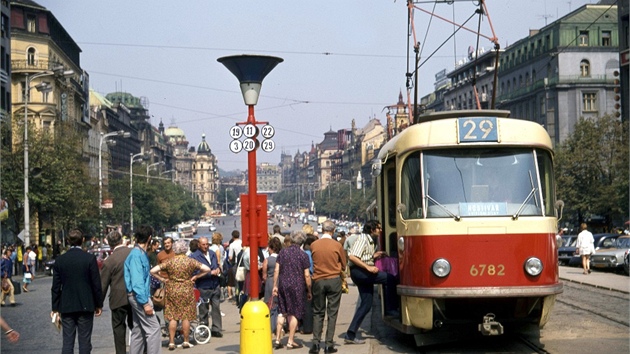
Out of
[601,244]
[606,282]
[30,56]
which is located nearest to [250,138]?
[606,282]

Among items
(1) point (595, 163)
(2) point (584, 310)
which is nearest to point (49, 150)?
(1) point (595, 163)

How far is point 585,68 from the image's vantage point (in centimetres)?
9131

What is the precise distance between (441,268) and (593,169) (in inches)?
2008

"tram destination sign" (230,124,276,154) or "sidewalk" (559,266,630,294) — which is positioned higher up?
"tram destination sign" (230,124,276,154)

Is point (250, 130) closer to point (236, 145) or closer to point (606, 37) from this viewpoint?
point (236, 145)

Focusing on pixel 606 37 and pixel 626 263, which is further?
pixel 606 37

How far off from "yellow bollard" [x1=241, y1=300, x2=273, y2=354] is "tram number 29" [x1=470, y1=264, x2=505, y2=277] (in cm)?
258

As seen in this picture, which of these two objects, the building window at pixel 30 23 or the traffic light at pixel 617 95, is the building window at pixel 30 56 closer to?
the building window at pixel 30 23

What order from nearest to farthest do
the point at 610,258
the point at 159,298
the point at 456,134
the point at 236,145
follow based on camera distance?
the point at 456,134 < the point at 159,298 < the point at 236,145 < the point at 610,258

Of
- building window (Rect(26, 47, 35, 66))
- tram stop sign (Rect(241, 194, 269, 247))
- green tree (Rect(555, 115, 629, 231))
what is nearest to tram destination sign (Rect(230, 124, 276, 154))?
tram stop sign (Rect(241, 194, 269, 247))

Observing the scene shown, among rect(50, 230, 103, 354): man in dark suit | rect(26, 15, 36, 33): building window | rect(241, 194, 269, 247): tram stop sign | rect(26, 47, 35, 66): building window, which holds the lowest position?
rect(50, 230, 103, 354): man in dark suit

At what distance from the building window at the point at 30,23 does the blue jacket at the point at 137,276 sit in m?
75.1

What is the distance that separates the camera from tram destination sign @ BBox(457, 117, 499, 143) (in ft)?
43.3

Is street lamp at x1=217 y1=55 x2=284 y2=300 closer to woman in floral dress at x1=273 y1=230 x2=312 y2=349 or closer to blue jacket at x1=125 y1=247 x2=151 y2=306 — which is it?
woman in floral dress at x1=273 y1=230 x2=312 y2=349
